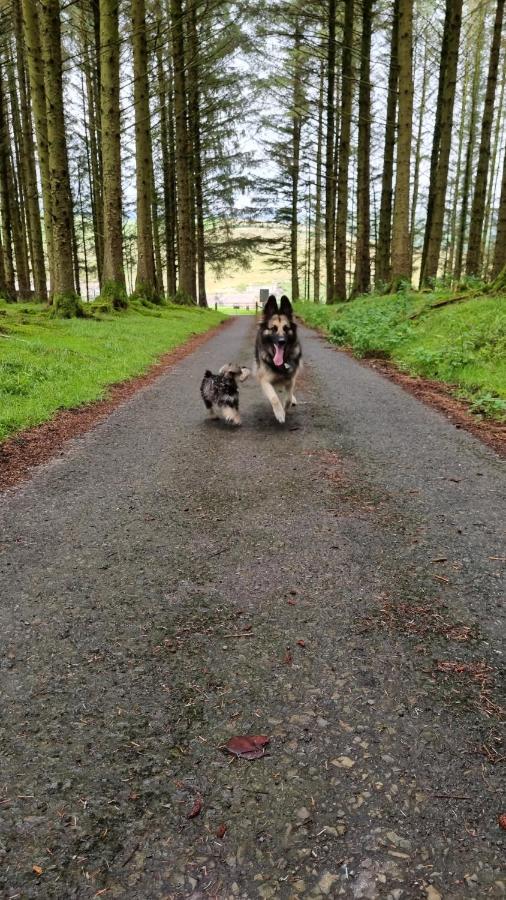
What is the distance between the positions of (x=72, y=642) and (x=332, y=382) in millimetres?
7363

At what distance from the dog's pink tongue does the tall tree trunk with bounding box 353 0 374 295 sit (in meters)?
17.4

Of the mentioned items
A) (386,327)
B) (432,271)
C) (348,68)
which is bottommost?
(386,327)

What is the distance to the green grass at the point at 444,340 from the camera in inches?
302

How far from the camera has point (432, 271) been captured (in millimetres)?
19000

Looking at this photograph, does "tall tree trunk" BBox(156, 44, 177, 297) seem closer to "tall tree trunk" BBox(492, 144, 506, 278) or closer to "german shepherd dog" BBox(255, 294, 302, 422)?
"tall tree trunk" BBox(492, 144, 506, 278)

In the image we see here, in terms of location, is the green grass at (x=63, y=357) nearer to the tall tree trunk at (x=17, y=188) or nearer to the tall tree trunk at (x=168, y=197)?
the tall tree trunk at (x=17, y=188)

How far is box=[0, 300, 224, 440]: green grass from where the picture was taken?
22.9 ft

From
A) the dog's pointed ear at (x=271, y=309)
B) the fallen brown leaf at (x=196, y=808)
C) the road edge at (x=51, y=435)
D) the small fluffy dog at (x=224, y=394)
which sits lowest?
the fallen brown leaf at (x=196, y=808)

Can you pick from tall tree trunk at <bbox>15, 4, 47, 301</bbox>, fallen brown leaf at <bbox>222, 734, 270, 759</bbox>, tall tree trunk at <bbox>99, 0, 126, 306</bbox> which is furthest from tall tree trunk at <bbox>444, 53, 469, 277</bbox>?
fallen brown leaf at <bbox>222, 734, 270, 759</bbox>

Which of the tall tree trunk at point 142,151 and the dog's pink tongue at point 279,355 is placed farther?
the tall tree trunk at point 142,151

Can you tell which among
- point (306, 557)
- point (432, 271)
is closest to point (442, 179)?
point (432, 271)

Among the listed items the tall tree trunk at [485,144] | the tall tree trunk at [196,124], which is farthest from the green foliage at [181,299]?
the tall tree trunk at [485,144]

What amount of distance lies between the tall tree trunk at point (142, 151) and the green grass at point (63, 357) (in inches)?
209

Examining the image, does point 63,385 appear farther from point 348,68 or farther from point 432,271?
point 348,68
